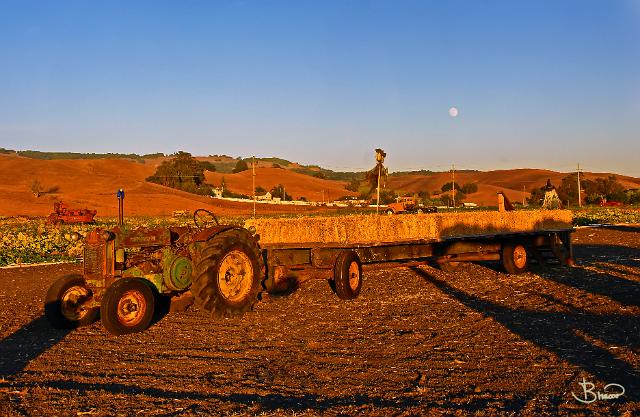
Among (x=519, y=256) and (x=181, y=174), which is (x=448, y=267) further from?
(x=181, y=174)

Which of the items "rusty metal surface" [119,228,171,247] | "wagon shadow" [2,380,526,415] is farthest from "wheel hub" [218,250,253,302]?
"wagon shadow" [2,380,526,415]

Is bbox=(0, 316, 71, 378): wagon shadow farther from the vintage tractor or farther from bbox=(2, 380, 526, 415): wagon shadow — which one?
bbox=(2, 380, 526, 415): wagon shadow

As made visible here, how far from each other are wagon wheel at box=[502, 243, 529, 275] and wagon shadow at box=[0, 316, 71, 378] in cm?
1045

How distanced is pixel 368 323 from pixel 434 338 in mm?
1438

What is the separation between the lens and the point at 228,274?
9.75 metres

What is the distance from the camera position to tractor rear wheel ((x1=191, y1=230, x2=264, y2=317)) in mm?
9180

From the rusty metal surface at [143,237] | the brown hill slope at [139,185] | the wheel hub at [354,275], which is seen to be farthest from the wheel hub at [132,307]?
the brown hill slope at [139,185]

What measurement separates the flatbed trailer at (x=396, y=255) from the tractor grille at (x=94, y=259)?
308 cm

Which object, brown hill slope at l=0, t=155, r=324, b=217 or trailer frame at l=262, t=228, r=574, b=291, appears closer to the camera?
trailer frame at l=262, t=228, r=574, b=291

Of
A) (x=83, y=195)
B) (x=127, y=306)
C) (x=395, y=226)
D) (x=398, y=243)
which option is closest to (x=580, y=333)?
(x=398, y=243)

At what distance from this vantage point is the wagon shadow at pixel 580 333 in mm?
6355

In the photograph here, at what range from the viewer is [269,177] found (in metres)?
127

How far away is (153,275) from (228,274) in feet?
3.88

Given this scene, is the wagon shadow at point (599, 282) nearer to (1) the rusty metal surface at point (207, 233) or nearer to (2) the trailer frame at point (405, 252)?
(2) the trailer frame at point (405, 252)
